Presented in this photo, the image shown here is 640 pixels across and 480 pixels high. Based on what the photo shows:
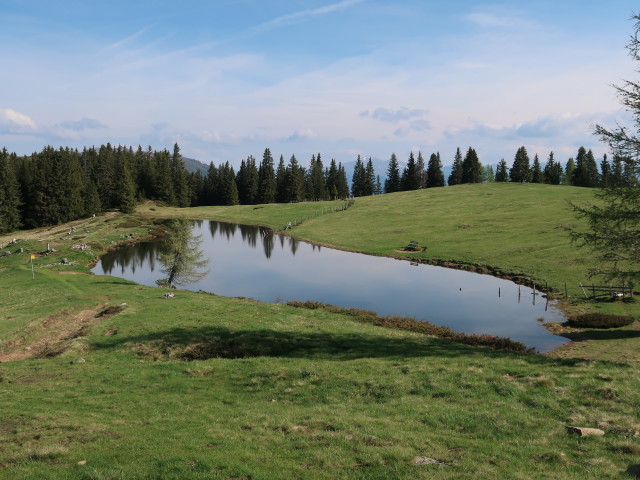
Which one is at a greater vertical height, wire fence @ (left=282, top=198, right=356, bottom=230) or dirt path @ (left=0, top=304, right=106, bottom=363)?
wire fence @ (left=282, top=198, right=356, bottom=230)

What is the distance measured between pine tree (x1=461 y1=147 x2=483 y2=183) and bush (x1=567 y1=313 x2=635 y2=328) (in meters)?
134

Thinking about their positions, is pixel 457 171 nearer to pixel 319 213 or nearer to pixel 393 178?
pixel 393 178

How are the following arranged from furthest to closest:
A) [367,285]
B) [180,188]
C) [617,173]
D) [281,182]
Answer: [281,182]
[180,188]
[367,285]
[617,173]

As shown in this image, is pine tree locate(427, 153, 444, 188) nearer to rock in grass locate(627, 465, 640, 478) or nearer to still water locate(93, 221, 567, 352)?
still water locate(93, 221, 567, 352)

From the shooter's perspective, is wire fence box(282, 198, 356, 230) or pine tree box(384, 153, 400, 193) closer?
wire fence box(282, 198, 356, 230)

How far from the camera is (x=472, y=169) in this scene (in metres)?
167

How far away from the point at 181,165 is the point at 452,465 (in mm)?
Result: 182040

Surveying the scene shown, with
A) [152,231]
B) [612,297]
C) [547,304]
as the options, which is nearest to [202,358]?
[547,304]

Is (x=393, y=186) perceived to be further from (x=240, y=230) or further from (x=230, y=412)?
(x=230, y=412)

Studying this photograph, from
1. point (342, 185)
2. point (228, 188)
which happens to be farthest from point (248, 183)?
point (342, 185)

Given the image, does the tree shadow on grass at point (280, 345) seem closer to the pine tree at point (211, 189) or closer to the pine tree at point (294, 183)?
the pine tree at point (294, 183)

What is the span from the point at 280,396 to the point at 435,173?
163968 mm

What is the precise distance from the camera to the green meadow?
39.0 ft

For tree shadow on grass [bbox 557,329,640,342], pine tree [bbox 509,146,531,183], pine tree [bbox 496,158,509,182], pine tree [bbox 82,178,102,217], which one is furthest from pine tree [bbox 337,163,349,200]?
tree shadow on grass [bbox 557,329,640,342]
